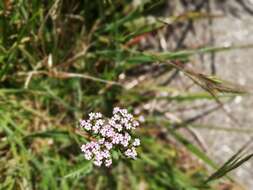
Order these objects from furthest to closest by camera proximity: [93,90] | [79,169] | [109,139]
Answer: [93,90]
[79,169]
[109,139]

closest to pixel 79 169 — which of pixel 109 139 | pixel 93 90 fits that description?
pixel 109 139

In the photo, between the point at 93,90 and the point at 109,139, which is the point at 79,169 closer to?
the point at 109,139

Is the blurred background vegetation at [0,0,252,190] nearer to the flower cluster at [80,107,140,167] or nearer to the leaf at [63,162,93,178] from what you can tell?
the leaf at [63,162,93,178]

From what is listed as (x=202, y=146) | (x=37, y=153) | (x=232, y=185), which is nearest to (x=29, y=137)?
(x=37, y=153)

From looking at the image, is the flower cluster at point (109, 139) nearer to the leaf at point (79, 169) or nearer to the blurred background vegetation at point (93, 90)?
the leaf at point (79, 169)

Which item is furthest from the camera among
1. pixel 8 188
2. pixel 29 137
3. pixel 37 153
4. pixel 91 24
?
pixel 91 24

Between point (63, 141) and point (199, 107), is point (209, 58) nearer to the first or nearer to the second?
point (199, 107)

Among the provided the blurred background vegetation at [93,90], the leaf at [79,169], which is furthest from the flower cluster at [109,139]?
the blurred background vegetation at [93,90]
